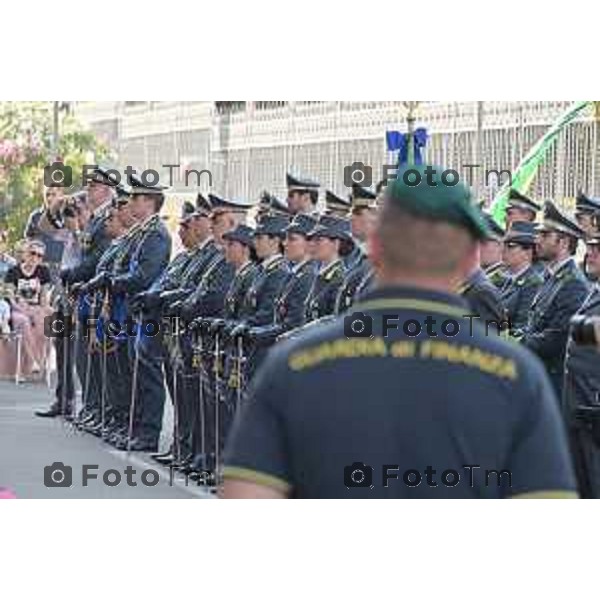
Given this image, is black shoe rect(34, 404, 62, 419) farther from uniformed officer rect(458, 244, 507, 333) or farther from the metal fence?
uniformed officer rect(458, 244, 507, 333)

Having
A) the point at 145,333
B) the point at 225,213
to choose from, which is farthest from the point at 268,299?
the point at 145,333

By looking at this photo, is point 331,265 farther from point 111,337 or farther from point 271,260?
point 111,337

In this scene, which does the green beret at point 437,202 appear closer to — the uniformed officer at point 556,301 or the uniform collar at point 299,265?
the uniformed officer at point 556,301

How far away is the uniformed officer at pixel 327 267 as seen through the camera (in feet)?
26.4

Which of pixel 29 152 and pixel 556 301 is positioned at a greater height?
pixel 29 152

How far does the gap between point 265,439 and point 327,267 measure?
5.13m

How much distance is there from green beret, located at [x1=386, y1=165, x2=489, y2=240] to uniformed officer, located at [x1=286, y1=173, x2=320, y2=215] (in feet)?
17.0

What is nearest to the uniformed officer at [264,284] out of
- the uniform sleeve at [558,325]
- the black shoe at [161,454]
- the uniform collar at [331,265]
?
the uniform collar at [331,265]

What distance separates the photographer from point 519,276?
8062 mm

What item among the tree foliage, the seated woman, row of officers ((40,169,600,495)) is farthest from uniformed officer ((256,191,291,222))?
the seated woman
